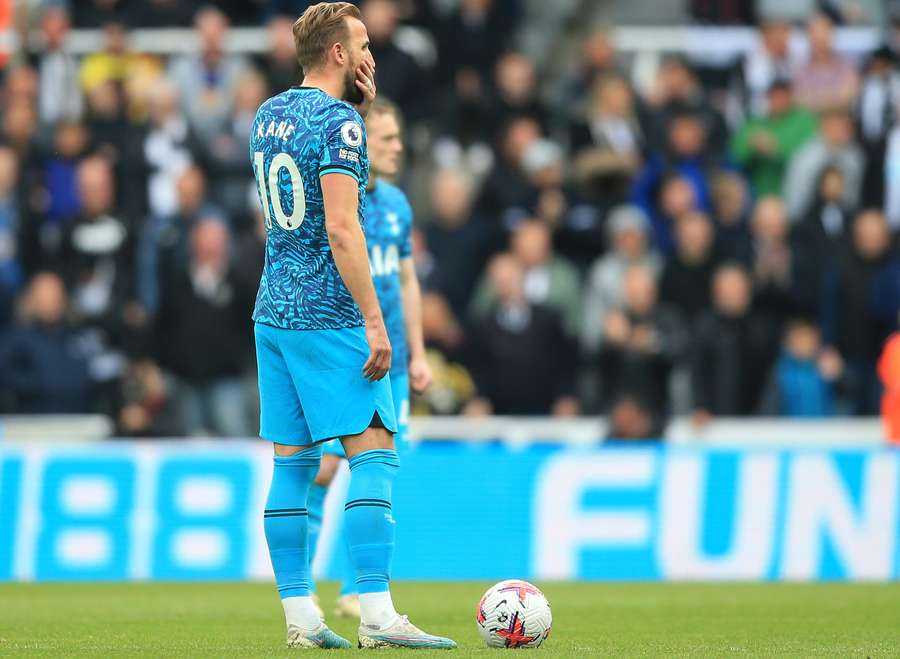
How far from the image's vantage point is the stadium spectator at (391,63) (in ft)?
55.8

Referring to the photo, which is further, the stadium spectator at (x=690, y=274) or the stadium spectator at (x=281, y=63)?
the stadium spectator at (x=281, y=63)

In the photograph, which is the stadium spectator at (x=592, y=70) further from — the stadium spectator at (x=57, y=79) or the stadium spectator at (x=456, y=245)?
the stadium spectator at (x=57, y=79)

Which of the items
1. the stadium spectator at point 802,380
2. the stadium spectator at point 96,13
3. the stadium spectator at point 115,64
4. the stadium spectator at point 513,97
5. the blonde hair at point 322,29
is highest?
the stadium spectator at point 96,13

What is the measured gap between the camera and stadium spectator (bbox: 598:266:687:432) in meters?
15.2

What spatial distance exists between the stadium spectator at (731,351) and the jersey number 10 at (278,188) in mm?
8632

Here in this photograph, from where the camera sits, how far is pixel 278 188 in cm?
728

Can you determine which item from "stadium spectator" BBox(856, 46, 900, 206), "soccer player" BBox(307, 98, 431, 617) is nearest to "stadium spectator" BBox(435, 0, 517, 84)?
"stadium spectator" BBox(856, 46, 900, 206)

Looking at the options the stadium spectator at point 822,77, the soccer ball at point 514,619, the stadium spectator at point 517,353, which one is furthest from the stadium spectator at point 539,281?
the soccer ball at point 514,619

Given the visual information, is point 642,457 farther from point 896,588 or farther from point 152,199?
point 152,199

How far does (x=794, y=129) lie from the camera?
684 inches

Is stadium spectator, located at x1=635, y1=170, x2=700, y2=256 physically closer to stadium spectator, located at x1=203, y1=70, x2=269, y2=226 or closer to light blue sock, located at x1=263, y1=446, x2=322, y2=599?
stadium spectator, located at x1=203, y1=70, x2=269, y2=226

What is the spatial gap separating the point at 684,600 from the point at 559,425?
3.95m

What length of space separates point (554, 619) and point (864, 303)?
7420 mm

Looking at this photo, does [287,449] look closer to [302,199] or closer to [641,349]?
[302,199]
